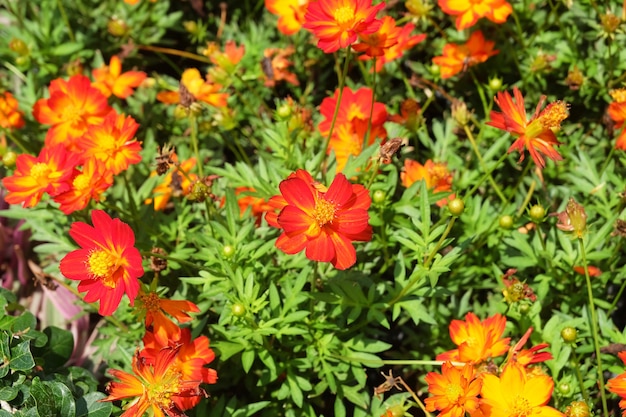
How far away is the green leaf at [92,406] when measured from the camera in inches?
58.6

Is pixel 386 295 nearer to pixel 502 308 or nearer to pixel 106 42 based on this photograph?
pixel 502 308

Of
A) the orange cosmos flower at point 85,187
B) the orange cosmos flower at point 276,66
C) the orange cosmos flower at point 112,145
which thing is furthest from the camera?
the orange cosmos flower at point 276,66

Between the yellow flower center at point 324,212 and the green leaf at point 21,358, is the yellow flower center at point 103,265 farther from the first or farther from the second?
the yellow flower center at point 324,212

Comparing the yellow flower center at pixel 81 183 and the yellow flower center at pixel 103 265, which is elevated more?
the yellow flower center at pixel 81 183

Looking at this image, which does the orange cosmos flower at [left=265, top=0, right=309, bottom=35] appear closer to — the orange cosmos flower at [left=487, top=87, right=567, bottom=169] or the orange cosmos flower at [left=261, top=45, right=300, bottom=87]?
the orange cosmos flower at [left=261, top=45, right=300, bottom=87]

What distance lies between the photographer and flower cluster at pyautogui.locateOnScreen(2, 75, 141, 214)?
1637mm

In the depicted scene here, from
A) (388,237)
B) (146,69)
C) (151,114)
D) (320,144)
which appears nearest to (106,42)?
(146,69)

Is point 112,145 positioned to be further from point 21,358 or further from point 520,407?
point 520,407

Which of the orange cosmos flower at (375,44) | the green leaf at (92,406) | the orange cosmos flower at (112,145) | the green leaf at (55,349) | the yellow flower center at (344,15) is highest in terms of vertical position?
the yellow flower center at (344,15)

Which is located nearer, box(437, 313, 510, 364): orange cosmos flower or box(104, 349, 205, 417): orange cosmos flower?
box(104, 349, 205, 417): orange cosmos flower

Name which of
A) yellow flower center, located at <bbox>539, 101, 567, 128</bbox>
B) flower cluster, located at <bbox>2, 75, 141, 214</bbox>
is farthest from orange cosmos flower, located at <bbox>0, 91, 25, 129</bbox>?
yellow flower center, located at <bbox>539, 101, 567, 128</bbox>

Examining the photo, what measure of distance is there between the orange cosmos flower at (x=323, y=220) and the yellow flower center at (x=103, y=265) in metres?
0.36

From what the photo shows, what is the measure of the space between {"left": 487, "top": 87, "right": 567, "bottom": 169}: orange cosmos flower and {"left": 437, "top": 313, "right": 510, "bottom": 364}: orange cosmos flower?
407mm

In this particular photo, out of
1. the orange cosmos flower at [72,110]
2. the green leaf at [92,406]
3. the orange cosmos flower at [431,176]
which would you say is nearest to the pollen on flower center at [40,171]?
the orange cosmos flower at [72,110]
